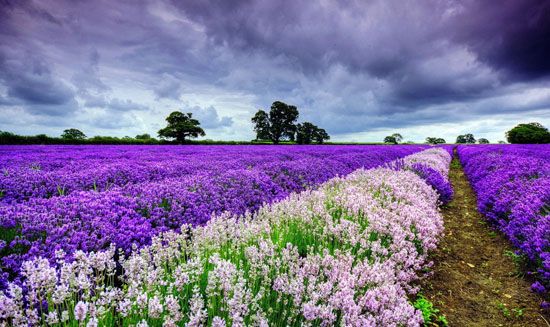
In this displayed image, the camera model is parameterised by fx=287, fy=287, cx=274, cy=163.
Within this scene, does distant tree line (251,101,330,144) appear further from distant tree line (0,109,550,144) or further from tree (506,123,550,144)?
tree (506,123,550,144)

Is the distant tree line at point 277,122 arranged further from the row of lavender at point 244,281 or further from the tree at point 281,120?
the row of lavender at point 244,281

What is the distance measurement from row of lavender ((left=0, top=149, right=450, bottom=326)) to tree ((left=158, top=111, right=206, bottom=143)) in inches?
2033

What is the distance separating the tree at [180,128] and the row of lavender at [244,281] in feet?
169

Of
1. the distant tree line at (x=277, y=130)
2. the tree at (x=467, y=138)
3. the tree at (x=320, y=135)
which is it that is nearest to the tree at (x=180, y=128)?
the distant tree line at (x=277, y=130)

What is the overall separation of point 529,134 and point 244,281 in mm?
78910

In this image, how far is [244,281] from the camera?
6.57ft

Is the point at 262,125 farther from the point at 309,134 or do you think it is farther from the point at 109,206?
the point at 109,206

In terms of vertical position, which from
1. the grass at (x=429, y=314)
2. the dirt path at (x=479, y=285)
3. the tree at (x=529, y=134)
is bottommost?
the dirt path at (x=479, y=285)

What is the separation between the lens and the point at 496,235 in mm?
6301

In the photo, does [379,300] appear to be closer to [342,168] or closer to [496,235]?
[496,235]

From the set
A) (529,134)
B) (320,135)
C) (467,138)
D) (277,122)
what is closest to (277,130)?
(277,122)

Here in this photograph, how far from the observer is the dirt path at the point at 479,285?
3.50 meters

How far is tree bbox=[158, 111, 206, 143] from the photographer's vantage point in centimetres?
5325

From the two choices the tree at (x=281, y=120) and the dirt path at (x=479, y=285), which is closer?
the dirt path at (x=479, y=285)
